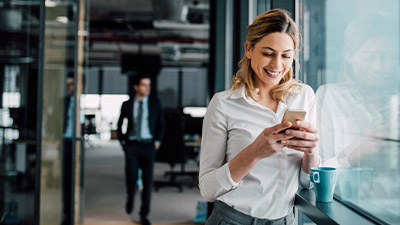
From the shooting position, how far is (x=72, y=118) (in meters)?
3.79

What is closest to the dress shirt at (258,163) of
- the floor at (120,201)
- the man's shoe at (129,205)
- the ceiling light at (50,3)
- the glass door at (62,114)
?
the glass door at (62,114)

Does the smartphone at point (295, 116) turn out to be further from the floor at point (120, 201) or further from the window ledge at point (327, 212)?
the floor at point (120, 201)

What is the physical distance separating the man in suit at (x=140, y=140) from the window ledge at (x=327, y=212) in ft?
10.5

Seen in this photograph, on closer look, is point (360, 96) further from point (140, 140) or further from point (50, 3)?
point (140, 140)

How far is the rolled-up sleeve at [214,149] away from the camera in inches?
48.7

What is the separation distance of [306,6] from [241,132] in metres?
0.70

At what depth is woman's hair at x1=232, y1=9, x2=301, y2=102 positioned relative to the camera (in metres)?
1.17

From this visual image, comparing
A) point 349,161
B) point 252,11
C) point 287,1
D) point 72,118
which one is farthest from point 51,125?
point 349,161

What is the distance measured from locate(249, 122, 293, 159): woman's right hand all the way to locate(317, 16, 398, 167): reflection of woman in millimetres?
245

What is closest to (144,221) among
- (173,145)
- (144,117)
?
(144,117)

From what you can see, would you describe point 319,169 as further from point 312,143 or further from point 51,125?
point 51,125

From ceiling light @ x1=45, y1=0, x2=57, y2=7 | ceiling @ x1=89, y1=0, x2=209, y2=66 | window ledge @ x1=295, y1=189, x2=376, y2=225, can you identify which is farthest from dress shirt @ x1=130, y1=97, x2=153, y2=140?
window ledge @ x1=295, y1=189, x2=376, y2=225

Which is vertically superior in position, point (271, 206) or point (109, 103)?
point (109, 103)

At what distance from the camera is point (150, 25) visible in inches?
337
